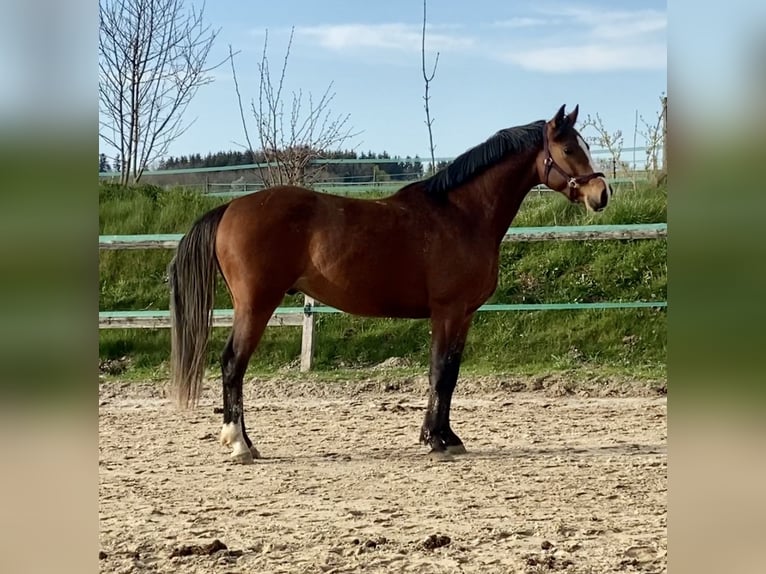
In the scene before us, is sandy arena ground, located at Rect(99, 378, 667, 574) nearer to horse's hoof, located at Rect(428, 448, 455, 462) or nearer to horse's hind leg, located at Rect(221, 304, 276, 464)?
horse's hoof, located at Rect(428, 448, 455, 462)

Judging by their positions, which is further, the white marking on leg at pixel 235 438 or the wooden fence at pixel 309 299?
the wooden fence at pixel 309 299

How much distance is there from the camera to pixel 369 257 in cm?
449

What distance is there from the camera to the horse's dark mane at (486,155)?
15.4ft

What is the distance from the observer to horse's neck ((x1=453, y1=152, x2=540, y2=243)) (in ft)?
15.4

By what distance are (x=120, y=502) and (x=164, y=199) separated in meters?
5.42

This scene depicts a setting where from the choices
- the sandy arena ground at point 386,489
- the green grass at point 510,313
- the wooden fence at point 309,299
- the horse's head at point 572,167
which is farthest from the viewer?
the green grass at point 510,313

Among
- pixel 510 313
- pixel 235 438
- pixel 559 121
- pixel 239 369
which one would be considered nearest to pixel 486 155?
pixel 559 121

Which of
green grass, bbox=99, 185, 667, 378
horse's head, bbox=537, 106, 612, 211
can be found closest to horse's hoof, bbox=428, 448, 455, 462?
horse's head, bbox=537, 106, 612, 211

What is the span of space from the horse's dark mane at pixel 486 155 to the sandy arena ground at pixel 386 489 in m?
1.64

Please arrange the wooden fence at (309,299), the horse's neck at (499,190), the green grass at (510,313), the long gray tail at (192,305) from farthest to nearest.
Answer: the green grass at (510,313)
the wooden fence at (309,299)
the horse's neck at (499,190)
the long gray tail at (192,305)

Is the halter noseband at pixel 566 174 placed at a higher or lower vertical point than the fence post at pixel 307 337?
higher

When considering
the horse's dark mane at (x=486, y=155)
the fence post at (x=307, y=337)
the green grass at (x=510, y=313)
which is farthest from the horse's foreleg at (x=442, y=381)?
the fence post at (x=307, y=337)

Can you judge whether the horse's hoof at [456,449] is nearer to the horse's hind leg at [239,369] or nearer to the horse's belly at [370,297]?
the horse's belly at [370,297]
